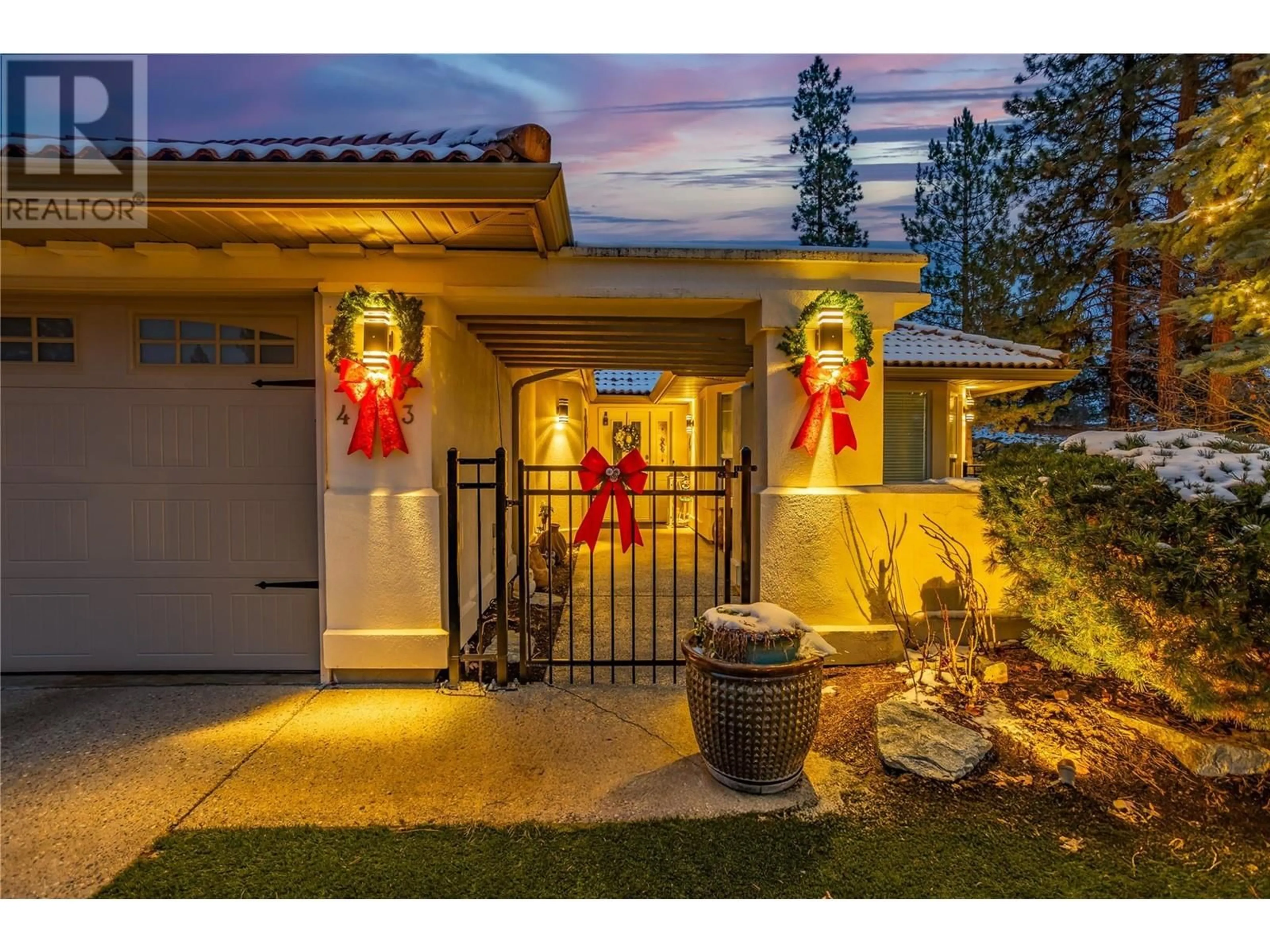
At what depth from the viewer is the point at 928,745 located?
2.95 metres

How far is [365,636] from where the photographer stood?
402cm

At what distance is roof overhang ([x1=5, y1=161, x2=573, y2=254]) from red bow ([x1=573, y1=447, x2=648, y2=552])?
1.55 m

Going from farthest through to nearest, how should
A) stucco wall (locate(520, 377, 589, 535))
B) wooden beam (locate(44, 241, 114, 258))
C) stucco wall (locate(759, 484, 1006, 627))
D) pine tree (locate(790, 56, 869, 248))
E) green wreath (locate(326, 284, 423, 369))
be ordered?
pine tree (locate(790, 56, 869, 248)) → stucco wall (locate(520, 377, 589, 535)) → stucco wall (locate(759, 484, 1006, 627)) → green wreath (locate(326, 284, 423, 369)) → wooden beam (locate(44, 241, 114, 258))

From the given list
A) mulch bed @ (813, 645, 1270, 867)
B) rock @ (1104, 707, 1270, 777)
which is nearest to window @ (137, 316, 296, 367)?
mulch bed @ (813, 645, 1270, 867)

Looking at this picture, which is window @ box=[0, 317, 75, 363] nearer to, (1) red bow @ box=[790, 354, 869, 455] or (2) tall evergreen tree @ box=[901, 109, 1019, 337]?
(1) red bow @ box=[790, 354, 869, 455]

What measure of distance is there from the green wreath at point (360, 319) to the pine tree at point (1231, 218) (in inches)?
220

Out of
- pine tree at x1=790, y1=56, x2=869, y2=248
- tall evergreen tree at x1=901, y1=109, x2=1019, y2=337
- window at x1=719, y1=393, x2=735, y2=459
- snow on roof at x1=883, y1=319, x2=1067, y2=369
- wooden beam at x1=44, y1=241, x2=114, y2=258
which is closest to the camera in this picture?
wooden beam at x1=44, y1=241, x2=114, y2=258

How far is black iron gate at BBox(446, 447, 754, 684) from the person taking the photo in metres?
3.95

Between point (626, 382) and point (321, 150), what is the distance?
11.1 meters

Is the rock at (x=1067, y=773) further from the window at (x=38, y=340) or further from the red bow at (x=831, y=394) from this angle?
the window at (x=38, y=340)

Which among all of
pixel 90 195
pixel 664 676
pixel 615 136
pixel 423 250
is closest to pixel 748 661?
pixel 664 676

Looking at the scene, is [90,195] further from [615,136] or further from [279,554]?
[615,136]

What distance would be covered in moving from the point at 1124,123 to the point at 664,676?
515 inches

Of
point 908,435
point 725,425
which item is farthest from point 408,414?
point 908,435
